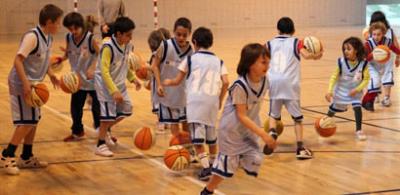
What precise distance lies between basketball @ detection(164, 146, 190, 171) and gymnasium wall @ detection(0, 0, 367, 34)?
19.4m

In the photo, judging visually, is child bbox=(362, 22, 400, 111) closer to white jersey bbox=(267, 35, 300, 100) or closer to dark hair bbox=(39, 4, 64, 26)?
white jersey bbox=(267, 35, 300, 100)

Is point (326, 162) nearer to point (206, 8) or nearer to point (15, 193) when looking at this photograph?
point (15, 193)

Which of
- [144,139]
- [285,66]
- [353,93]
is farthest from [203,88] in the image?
[353,93]

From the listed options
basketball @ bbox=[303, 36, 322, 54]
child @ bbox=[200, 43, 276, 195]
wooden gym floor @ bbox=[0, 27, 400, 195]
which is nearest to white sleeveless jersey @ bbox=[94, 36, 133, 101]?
wooden gym floor @ bbox=[0, 27, 400, 195]

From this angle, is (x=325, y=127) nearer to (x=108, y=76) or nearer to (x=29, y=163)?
(x=108, y=76)

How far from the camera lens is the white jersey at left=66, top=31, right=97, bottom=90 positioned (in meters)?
7.30

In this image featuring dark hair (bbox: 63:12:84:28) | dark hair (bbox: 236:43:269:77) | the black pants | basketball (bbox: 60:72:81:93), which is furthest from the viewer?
the black pants

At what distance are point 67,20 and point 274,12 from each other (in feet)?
76.7

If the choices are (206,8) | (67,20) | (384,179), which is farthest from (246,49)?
(206,8)

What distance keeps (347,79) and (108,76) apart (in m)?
2.58

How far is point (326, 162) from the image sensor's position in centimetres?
650

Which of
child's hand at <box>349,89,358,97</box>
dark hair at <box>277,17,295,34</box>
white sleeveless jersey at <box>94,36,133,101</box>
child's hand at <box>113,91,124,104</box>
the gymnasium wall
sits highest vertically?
the gymnasium wall

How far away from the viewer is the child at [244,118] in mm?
4668

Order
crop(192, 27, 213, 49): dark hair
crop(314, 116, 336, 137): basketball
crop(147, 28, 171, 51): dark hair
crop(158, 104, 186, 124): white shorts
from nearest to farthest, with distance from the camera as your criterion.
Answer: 1. crop(192, 27, 213, 49): dark hair
2. crop(158, 104, 186, 124): white shorts
3. crop(314, 116, 336, 137): basketball
4. crop(147, 28, 171, 51): dark hair
